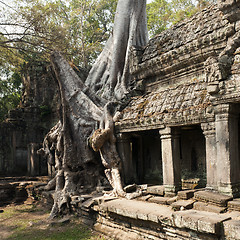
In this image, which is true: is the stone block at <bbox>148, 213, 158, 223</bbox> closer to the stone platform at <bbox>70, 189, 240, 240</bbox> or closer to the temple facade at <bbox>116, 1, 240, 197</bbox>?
the stone platform at <bbox>70, 189, 240, 240</bbox>

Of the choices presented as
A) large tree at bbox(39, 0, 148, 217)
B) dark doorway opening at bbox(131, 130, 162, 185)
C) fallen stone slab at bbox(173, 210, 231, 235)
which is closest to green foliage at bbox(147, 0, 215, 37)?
large tree at bbox(39, 0, 148, 217)

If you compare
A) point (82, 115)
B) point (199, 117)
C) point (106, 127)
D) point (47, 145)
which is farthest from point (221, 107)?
point (47, 145)

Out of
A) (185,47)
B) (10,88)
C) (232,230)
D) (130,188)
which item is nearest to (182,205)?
(232,230)

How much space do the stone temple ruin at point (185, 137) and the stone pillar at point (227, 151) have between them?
2cm

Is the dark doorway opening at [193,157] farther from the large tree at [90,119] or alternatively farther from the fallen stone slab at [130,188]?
the large tree at [90,119]

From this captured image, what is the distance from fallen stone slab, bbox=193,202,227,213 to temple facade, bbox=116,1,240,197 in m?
0.43

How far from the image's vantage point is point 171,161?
270 inches

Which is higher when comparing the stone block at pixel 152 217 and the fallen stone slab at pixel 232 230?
the fallen stone slab at pixel 232 230

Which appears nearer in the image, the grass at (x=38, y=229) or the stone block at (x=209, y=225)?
the stone block at (x=209, y=225)

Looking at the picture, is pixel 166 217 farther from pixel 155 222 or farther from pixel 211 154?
pixel 211 154

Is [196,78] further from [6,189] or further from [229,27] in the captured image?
[6,189]

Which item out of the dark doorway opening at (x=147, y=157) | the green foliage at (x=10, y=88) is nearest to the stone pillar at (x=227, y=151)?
the dark doorway opening at (x=147, y=157)

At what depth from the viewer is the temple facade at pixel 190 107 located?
5.60 meters

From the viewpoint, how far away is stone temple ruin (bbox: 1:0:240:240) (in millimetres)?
5391
